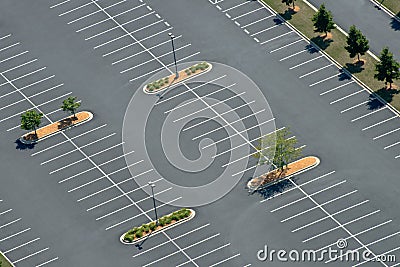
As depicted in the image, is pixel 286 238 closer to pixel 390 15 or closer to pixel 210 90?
pixel 210 90

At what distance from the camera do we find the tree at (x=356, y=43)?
153 m

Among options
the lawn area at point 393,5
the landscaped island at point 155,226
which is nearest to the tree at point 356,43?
the lawn area at point 393,5

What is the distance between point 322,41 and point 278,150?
22100mm

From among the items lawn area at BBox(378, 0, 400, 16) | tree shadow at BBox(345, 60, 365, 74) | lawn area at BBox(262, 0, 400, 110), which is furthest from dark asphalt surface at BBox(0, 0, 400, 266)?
lawn area at BBox(378, 0, 400, 16)

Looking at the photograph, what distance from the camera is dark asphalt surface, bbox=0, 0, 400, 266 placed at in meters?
137

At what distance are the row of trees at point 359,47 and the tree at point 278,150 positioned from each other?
14159 mm

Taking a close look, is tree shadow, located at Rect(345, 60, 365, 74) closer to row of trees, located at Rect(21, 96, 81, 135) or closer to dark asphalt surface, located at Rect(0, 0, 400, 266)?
dark asphalt surface, located at Rect(0, 0, 400, 266)

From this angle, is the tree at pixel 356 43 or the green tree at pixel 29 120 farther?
the tree at pixel 356 43

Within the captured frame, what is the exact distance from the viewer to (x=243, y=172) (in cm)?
14388

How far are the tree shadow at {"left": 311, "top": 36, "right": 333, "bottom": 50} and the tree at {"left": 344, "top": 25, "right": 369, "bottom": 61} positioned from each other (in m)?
4.32

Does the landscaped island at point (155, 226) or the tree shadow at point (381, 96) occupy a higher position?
the tree shadow at point (381, 96)

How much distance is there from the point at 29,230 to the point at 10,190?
22.1ft

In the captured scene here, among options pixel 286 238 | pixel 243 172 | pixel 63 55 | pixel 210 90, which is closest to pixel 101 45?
pixel 63 55

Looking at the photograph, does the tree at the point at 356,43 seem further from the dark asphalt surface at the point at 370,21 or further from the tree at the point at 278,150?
the tree at the point at 278,150
